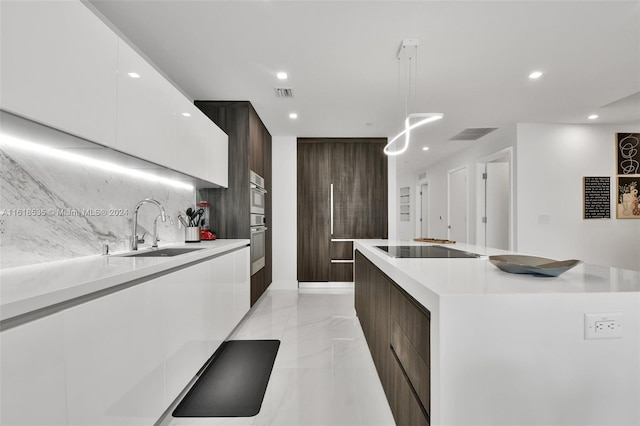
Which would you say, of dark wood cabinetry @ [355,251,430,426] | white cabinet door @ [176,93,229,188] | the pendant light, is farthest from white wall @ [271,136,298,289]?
dark wood cabinetry @ [355,251,430,426]

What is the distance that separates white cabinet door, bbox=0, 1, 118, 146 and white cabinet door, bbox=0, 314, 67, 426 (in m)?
0.78

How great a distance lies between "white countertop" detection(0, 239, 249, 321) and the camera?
878mm

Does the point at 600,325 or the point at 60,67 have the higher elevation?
the point at 60,67

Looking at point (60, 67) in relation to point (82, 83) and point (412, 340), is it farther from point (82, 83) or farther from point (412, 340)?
point (412, 340)

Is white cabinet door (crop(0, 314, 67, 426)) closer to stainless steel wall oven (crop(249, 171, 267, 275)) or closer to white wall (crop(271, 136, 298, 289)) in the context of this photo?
stainless steel wall oven (crop(249, 171, 267, 275))

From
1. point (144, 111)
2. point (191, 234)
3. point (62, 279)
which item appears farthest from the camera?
point (191, 234)

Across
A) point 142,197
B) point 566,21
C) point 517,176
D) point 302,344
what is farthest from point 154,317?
point 517,176

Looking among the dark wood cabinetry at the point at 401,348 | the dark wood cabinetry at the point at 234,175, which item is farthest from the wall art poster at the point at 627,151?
the dark wood cabinetry at the point at 234,175

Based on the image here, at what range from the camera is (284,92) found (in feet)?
11.0

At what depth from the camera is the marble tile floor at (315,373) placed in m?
1.76

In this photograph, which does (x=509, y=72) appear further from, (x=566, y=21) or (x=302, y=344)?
(x=302, y=344)

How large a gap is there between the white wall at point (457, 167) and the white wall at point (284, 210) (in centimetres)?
175

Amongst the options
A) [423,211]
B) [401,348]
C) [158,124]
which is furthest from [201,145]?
[423,211]

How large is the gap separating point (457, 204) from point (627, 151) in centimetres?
278
